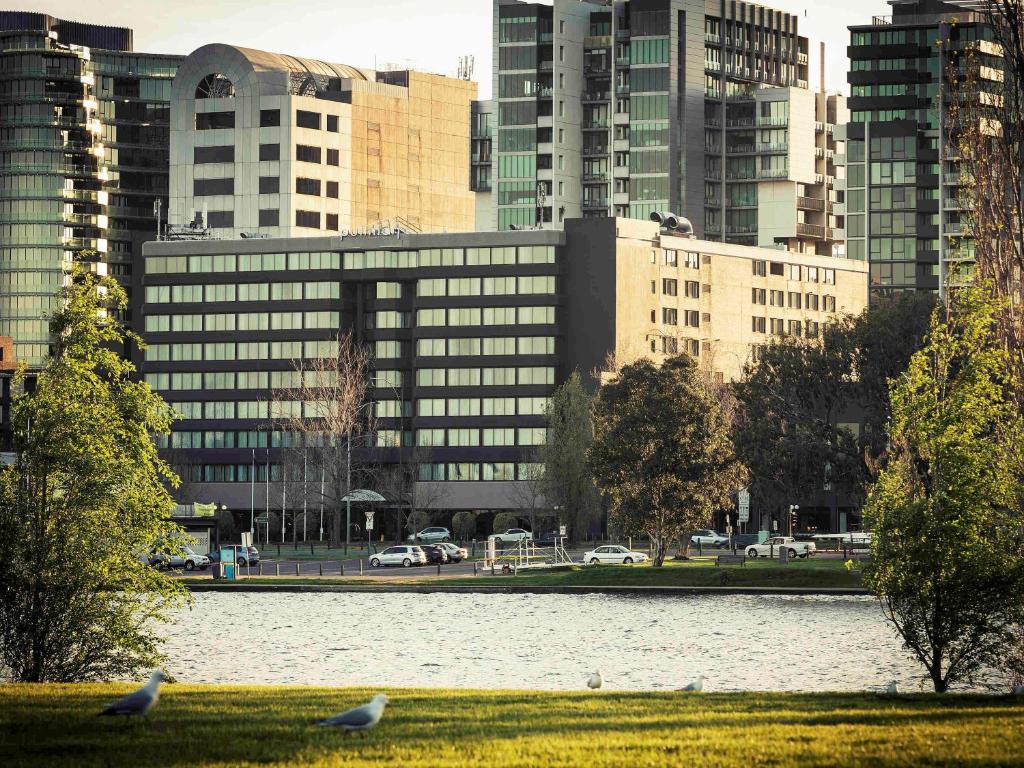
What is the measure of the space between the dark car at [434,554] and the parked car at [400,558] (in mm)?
2392

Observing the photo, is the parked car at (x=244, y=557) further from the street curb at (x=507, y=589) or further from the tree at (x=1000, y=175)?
the tree at (x=1000, y=175)

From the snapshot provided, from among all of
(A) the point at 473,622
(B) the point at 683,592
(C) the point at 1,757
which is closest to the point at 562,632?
(A) the point at 473,622

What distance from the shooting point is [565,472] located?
515 feet

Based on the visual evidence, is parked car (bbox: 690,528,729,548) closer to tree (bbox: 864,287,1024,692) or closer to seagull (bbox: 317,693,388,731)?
tree (bbox: 864,287,1024,692)

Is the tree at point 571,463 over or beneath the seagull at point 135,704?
over

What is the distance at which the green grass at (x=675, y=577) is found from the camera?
343 ft

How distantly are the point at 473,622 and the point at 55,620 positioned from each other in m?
42.4

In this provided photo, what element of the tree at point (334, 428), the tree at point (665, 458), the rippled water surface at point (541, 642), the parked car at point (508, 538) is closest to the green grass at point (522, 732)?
the rippled water surface at point (541, 642)

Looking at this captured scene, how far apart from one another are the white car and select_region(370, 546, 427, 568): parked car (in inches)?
606

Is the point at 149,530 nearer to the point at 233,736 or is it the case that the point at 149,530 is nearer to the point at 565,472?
the point at 233,736

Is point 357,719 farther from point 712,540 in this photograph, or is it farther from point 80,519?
point 712,540

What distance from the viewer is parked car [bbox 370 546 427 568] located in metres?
137

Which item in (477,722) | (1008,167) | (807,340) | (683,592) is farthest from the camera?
(807,340)

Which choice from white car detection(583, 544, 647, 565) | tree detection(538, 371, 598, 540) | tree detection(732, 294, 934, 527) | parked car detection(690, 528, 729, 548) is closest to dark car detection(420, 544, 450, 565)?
tree detection(538, 371, 598, 540)
